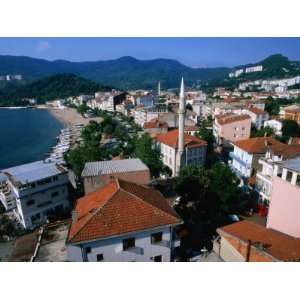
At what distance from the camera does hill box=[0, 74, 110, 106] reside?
80.8 m

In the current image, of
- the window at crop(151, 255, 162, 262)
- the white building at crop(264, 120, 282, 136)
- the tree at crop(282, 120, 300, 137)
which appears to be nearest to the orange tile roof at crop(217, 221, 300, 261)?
the window at crop(151, 255, 162, 262)

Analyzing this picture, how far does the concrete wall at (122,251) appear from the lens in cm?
571

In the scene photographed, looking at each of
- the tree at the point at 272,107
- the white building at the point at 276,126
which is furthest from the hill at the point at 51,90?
the white building at the point at 276,126

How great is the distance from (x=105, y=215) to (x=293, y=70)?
113821 millimetres

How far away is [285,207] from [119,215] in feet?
15.0

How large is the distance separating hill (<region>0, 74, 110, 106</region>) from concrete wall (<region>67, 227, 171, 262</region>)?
81919 mm

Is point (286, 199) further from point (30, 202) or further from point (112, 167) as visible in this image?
point (30, 202)

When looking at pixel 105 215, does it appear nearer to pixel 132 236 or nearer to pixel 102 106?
pixel 132 236

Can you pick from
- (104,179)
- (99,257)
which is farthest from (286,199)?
(104,179)

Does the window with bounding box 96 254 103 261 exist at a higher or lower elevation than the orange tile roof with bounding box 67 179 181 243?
lower

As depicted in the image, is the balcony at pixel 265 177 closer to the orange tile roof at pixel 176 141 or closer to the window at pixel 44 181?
the orange tile roof at pixel 176 141

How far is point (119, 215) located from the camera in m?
6.02

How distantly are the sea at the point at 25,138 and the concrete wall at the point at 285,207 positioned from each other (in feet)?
81.4

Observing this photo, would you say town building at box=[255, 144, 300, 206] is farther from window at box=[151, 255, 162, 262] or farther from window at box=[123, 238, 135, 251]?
window at box=[123, 238, 135, 251]
